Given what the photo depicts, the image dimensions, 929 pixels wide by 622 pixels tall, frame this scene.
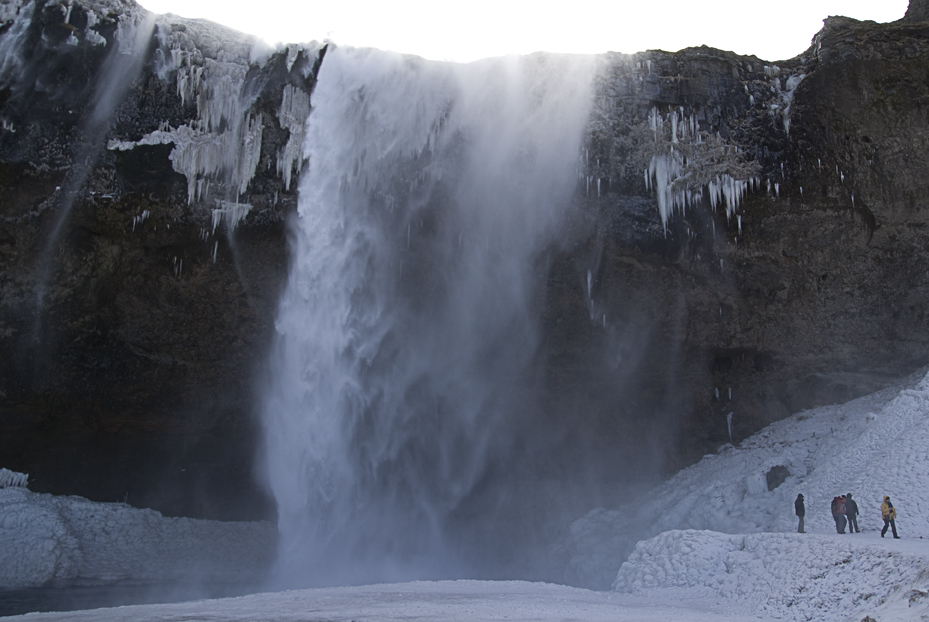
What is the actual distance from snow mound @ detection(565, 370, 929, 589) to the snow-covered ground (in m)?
0.03

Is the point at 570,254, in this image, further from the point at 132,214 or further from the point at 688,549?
the point at 132,214

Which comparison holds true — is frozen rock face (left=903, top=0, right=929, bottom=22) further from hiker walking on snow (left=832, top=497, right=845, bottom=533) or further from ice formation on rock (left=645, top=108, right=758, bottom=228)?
hiker walking on snow (left=832, top=497, right=845, bottom=533)

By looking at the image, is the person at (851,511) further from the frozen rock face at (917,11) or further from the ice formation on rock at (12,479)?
the ice formation on rock at (12,479)

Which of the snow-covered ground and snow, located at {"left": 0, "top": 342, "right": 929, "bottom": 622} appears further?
snow, located at {"left": 0, "top": 342, "right": 929, "bottom": 622}

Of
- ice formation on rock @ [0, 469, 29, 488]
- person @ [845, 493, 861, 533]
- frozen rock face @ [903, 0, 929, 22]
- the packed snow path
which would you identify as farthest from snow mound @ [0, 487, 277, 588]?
Answer: frozen rock face @ [903, 0, 929, 22]

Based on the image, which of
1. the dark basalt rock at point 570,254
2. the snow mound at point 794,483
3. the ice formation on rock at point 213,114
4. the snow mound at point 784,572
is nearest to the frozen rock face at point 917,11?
the dark basalt rock at point 570,254

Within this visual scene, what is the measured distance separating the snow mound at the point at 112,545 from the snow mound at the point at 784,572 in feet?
36.8

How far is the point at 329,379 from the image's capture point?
18.4 m

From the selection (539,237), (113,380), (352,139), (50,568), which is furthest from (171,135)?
(50,568)

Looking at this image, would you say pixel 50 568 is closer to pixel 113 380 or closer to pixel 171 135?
pixel 113 380

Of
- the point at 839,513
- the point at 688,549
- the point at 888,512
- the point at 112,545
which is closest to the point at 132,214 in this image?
the point at 112,545

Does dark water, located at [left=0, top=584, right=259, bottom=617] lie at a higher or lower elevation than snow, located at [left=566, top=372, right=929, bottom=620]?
lower

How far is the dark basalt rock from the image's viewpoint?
16609 millimetres

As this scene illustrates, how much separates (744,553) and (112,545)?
16162mm
